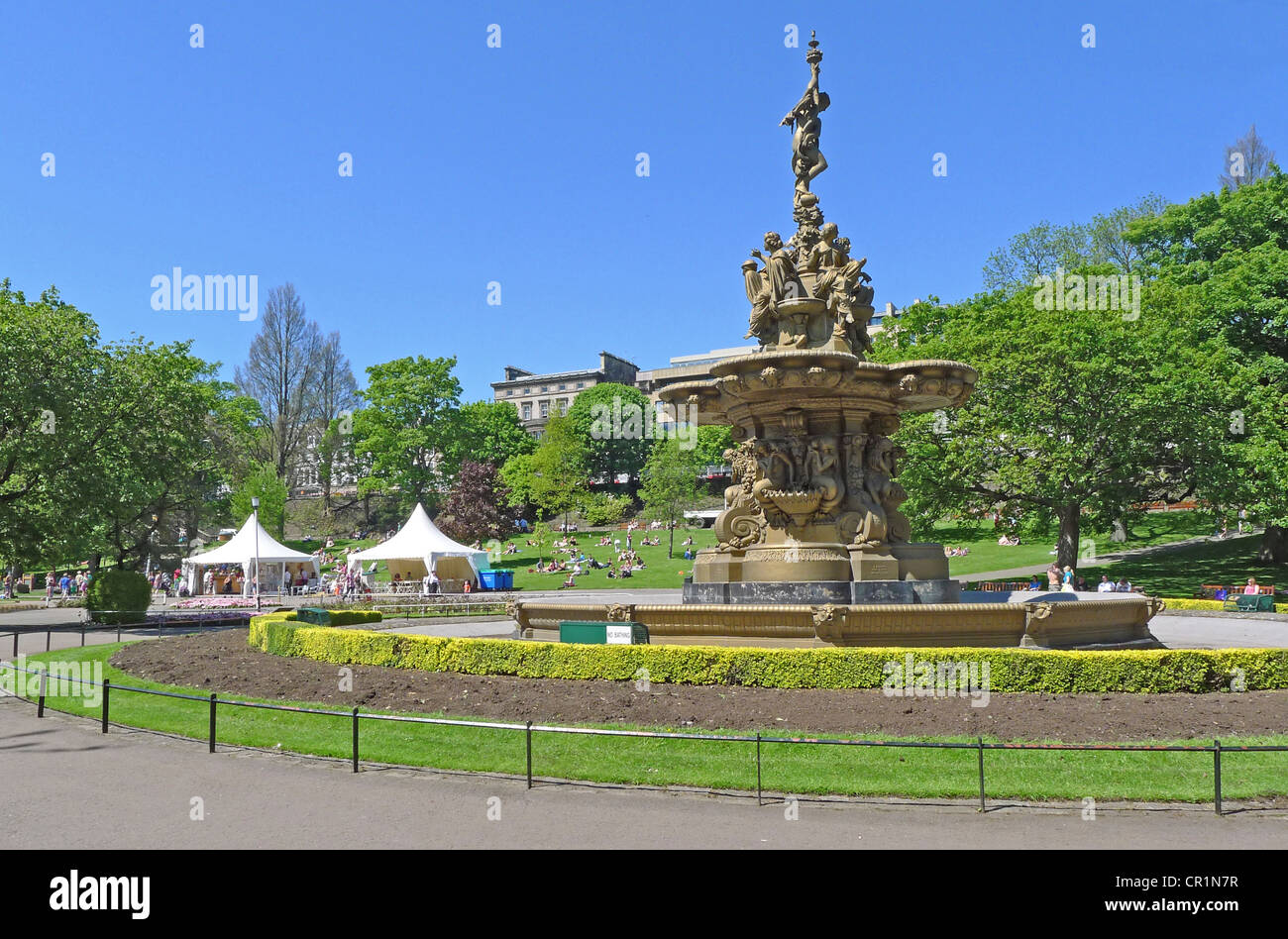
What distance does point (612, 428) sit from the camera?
91250mm

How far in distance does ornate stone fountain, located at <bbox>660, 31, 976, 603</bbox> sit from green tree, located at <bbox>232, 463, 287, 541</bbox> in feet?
182

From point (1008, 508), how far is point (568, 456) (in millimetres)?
38371

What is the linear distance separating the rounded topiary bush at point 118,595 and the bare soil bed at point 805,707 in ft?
57.3

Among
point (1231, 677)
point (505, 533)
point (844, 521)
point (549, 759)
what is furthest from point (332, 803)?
point (505, 533)

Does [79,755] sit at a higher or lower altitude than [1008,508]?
lower

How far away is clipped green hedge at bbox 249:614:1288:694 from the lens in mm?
11695

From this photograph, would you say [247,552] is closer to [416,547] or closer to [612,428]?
[416,547]

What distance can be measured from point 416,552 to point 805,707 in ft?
104

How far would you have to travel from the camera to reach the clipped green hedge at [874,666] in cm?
1170

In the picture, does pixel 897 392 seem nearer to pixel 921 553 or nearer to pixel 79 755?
pixel 921 553

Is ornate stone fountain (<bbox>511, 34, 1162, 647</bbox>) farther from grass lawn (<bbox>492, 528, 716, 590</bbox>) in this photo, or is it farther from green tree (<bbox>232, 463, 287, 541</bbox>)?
green tree (<bbox>232, 463, 287, 541</bbox>)

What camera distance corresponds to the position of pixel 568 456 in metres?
69.1

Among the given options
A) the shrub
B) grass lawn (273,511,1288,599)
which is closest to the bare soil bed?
grass lawn (273,511,1288,599)

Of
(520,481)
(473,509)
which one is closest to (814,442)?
(473,509)
